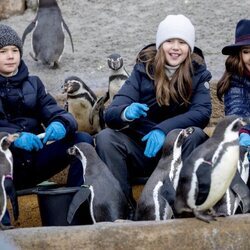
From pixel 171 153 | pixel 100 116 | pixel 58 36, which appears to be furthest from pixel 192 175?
pixel 58 36

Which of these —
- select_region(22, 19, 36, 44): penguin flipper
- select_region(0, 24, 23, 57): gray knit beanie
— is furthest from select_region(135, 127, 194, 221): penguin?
select_region(22, 19, 36, 44): penguin flipper

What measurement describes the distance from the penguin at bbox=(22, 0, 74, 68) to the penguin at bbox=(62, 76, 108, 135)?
1.86 metres

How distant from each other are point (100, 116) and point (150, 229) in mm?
1834

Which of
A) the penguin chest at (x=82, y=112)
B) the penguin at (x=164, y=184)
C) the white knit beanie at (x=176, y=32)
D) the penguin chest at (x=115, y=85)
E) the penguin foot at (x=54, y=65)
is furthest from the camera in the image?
the penguin foot at (x=54, y=65)

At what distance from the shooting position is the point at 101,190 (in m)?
3.79

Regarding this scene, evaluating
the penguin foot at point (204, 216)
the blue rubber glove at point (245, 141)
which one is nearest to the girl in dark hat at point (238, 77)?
the blue rubber glove at point (245, 141)

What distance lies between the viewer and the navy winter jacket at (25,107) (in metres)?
4.07

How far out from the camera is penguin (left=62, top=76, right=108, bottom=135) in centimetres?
512

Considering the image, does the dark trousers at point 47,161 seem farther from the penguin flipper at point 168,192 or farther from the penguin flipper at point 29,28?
the penguin flipper at point 29,28

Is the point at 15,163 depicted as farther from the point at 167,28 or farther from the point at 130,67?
the point at 130,67

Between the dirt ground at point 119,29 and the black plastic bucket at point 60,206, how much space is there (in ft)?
8.03

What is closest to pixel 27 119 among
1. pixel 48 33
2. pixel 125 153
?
pixel 125 153

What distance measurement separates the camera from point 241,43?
13.9 feet

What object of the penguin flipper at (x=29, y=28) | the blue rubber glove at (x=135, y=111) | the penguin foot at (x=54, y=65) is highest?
the penguin flipper at (x=29, y=28)
